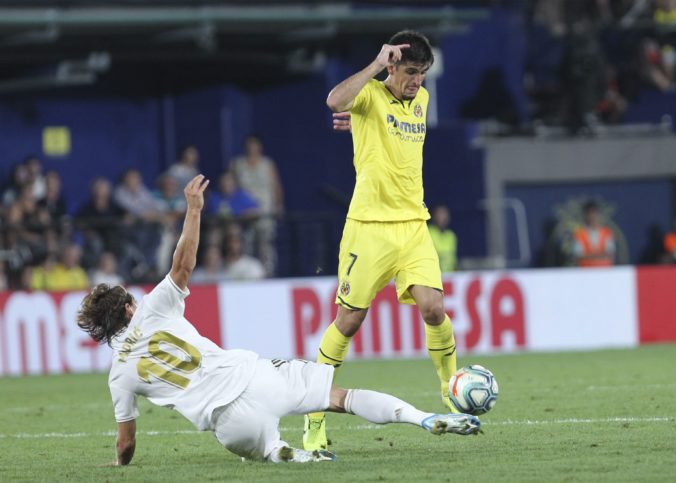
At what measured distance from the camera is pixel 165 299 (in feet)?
24.6

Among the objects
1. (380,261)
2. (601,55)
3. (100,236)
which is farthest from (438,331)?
(601,55)

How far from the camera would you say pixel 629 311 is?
1783 cm

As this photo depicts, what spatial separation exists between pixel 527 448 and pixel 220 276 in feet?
32.9

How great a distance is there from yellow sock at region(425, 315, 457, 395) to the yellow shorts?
0.94 feet

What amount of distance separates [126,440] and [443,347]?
7.70ft

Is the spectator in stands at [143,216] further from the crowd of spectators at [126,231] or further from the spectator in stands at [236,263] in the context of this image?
the spectator in stands at [236,263]

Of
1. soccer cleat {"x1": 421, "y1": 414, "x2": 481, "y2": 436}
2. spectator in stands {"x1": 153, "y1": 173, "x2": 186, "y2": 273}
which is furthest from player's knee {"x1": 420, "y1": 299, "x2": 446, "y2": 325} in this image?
spectator in stands {"x1": 153, "y1": 173, "x2": 186, "y2": 273}

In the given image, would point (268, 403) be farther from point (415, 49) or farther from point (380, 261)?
point (415, 49)

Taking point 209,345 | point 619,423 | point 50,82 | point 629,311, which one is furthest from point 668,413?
point 50,82

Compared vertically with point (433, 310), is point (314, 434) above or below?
below

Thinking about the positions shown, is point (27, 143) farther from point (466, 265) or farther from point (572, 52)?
point (572, 52)

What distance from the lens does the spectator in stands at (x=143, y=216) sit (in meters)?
17.7

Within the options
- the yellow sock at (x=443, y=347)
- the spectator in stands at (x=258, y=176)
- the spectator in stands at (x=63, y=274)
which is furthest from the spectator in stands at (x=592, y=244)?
the yellow sock at (x=443, y=347)

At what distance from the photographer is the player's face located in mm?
8805
